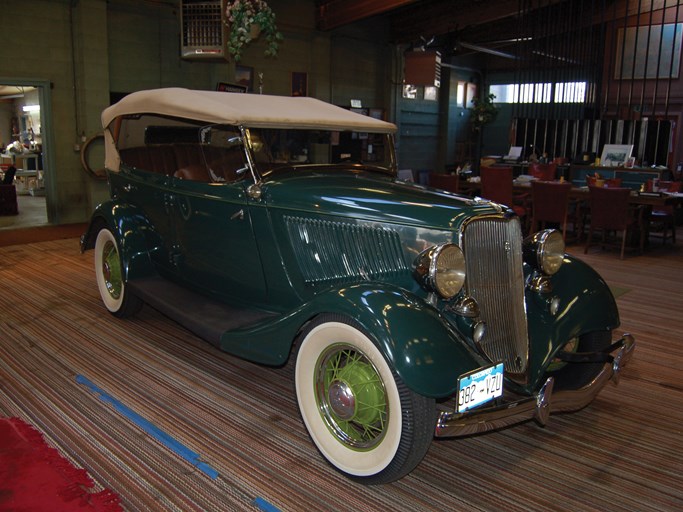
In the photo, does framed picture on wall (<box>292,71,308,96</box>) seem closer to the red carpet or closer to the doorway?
the doorway

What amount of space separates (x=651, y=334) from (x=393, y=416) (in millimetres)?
2922

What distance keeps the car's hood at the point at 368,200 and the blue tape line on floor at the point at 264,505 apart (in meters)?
1.24

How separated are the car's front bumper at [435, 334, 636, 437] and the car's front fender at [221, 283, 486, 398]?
112 mm

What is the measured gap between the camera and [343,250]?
272cm

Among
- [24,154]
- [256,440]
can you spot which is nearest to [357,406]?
[256,440]

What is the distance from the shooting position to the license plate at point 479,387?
2.04 m

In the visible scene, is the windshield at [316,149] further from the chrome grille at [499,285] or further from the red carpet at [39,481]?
the red carpet at [39,481]

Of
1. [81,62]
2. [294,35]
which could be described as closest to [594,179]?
[294,35]

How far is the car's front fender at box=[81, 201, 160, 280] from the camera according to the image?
3.89 m

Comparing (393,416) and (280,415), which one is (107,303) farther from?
(393,416)

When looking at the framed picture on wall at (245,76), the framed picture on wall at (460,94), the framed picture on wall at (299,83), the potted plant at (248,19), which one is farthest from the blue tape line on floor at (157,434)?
the framed picture on wall at (460,94)

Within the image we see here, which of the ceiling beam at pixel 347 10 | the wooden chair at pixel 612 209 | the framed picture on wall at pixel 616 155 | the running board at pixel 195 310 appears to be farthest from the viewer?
the ceiling beam at pixel 347 10

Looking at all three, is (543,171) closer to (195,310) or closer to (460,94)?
(460,94)

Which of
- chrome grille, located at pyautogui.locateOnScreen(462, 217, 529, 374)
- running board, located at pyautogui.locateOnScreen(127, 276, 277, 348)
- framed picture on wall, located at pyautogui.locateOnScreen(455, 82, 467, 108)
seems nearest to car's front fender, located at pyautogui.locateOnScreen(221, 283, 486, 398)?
chrome grille, located at pyautogui.locateOnScreen(462, 217, 529, 374)
